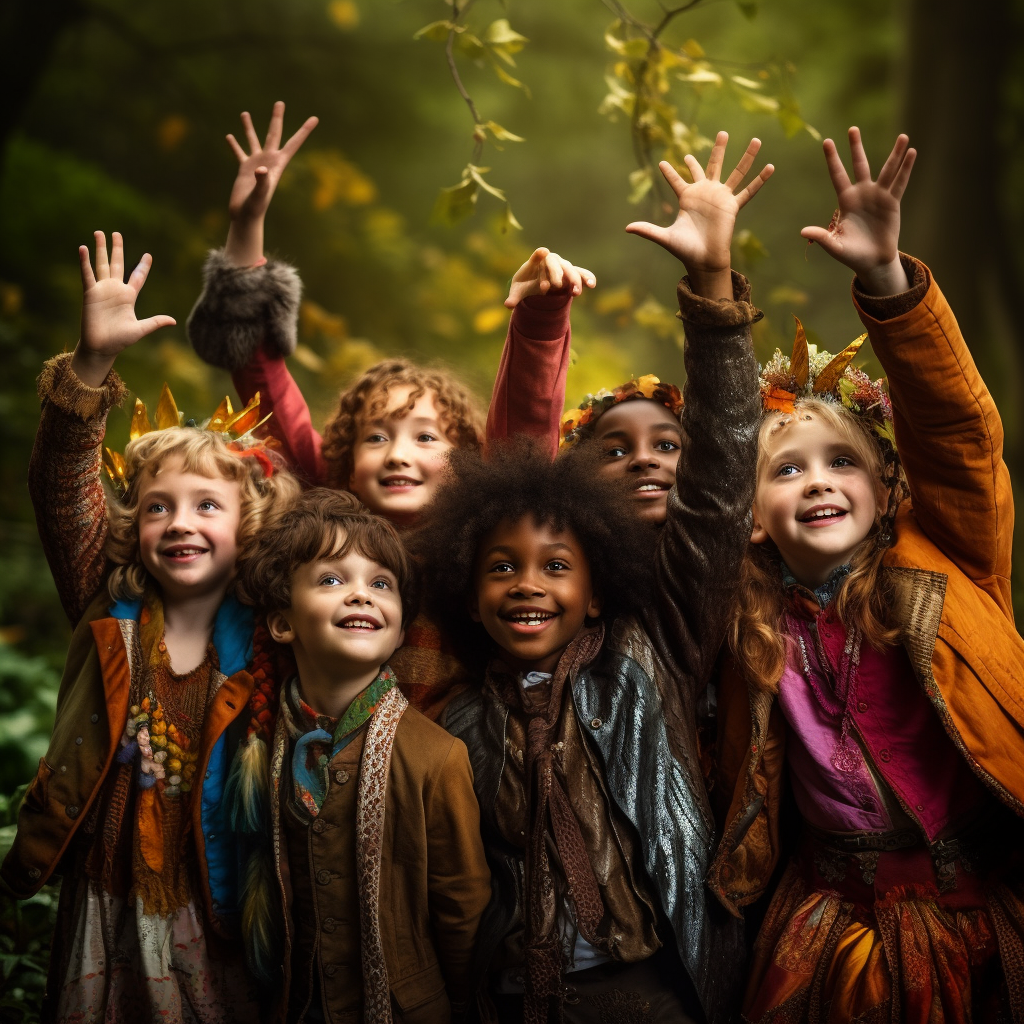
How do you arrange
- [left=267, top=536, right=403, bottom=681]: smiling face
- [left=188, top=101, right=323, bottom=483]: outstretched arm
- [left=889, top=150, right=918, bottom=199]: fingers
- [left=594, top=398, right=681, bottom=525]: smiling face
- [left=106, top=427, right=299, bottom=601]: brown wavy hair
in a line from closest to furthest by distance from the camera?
[left=889, top=150, right=918, bottom=199]: fingers < [left=267, top=536, right=403, bottom=681]: smiling face < [left=106, top=427, right=299, bottom=601]: brown wavy hair < [left=594, top=398, right=681, bottom=525]: smiling face < [left=188, top=101, right=323, bottom=483]: outstretched arm

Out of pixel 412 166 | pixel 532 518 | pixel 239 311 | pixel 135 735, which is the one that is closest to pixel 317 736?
pixel 135 735

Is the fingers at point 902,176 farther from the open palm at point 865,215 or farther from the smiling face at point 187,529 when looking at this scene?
the smiling face at point 187,529

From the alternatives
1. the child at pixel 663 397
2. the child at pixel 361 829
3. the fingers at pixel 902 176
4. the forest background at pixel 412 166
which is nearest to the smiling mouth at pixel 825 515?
the child at pixel 663 397

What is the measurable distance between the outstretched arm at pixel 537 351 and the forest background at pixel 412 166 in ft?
8.48

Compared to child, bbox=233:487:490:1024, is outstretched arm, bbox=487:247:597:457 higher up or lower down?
higher up

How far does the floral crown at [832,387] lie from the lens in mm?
2502

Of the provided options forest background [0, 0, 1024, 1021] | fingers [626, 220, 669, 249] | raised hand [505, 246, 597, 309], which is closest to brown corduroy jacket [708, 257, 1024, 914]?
fingers [626, 220, 669, 249]

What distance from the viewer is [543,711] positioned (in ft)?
7.63

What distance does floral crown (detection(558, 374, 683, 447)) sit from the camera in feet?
9.51

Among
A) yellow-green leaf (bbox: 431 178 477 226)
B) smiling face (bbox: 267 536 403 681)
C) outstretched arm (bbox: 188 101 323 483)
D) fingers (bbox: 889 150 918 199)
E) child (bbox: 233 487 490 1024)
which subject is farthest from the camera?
yellow-green leaf (bbox: 431 178 477 226)

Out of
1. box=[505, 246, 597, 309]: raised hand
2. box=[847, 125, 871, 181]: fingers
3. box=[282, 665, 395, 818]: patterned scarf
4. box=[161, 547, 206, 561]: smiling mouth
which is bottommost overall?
box=[282, 665, 395, 818]: patterned scarf

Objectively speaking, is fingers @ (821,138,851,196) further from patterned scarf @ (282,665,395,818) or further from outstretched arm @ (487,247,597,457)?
patterned scarf @ (282,665,395,818)

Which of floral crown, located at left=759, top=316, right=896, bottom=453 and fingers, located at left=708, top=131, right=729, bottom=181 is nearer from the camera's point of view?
fingers, located at left=708, top=131, right=729, bottom=181

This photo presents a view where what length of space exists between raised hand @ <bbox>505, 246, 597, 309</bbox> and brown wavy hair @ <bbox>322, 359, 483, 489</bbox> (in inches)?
22.6
